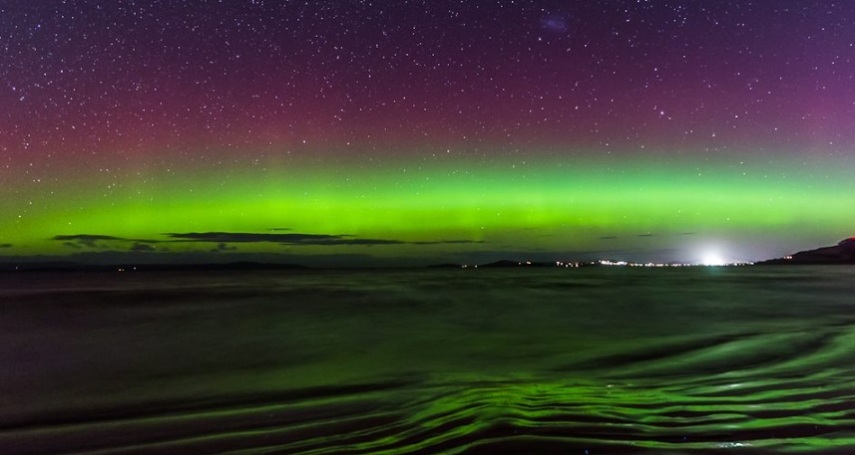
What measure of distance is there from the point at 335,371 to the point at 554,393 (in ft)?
10.3

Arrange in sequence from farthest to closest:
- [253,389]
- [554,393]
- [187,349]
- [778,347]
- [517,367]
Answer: [187,349]
[778,347]
[517,367]
[253,389]
[554,393]

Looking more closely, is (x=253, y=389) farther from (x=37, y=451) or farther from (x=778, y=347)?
(x=778, y=347)

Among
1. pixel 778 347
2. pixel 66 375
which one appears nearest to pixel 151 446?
pixel 66 375

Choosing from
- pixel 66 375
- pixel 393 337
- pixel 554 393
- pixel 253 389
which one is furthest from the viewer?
pixel 393 337

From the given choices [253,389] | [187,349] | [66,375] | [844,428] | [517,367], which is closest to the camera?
[844,428]

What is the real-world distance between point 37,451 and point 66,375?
15.4 feet

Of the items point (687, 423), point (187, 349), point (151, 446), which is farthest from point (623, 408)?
point (187, 349)

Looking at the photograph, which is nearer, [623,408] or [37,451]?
[37,451]

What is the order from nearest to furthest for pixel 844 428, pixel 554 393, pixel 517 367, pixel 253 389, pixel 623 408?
1. pixel 844 428
2. pixel 623 408
3. pixel 554 393
4. pixel 253 389
5. pixel 517 367

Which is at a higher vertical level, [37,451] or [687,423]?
[687,423]

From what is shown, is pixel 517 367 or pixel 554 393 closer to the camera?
pixel 554 393

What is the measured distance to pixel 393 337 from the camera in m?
12.0

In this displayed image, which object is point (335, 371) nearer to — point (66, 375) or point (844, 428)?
point (66, 375)

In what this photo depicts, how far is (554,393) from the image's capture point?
585 cm
